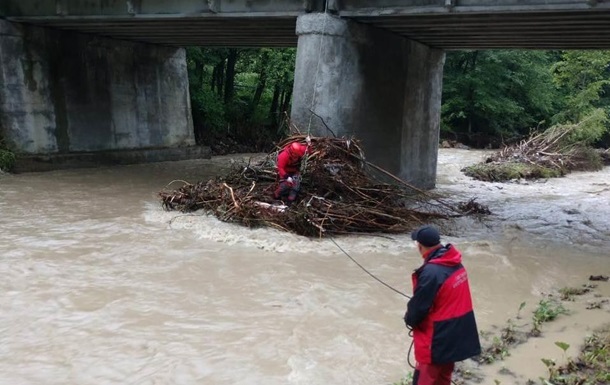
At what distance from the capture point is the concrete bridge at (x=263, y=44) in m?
11.6

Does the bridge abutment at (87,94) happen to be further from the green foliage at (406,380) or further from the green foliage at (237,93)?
the green foliage at (406,380)

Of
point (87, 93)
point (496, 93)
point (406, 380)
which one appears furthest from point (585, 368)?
point (496, 93)

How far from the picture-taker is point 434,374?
3781mm

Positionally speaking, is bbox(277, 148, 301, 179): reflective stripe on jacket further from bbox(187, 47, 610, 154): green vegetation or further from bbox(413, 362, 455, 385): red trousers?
bbox(187, 47, 610, 154): green vegetation

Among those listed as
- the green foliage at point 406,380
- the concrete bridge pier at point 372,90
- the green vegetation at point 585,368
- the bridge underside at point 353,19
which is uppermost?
the bridge underside at point 353,19

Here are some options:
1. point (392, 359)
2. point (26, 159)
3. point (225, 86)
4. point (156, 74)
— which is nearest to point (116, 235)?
point (392, 359)

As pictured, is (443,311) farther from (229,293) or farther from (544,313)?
(229,293)

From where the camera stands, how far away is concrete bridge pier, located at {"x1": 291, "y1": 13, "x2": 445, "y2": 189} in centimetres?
1172

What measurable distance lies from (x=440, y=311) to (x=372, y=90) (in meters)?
9.84

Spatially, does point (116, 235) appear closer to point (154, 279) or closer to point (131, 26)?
point (154, 279)

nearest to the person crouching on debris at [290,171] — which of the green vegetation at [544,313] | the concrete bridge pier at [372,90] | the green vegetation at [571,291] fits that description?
the concrete bridge pier at [372,90]

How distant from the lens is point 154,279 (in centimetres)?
738

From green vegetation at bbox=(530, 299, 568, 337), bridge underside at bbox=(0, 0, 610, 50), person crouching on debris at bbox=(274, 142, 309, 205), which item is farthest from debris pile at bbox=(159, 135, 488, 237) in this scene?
green vegetation at bbox=(530, 299, 568, 337)

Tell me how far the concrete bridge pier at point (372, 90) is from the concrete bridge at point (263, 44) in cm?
3
